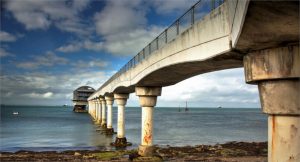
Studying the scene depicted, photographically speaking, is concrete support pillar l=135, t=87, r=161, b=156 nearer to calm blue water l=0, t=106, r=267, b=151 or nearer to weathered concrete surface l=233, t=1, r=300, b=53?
calm blue water l=0, t=106, r=267, b=151

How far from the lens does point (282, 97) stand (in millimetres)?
8742

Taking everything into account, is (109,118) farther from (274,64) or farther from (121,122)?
(274,64)

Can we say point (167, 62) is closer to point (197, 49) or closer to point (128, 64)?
point (197, 49)

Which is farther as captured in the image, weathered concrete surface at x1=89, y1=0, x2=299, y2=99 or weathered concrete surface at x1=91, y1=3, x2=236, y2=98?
weathered concrete surface at x1=91, y1=3, x2=236, y2=98

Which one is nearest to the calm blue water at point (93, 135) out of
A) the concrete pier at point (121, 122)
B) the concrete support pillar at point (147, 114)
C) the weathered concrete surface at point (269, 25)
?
the concrete pier at point (121, 122)

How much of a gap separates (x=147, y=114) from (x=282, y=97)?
1617 centimetres

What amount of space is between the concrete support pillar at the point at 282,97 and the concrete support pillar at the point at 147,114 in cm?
1520

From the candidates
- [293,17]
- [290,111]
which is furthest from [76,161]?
[293,17]

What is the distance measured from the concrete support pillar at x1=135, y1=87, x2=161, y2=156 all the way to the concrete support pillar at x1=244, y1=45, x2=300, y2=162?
15.2 meters

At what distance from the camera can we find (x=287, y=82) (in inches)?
340

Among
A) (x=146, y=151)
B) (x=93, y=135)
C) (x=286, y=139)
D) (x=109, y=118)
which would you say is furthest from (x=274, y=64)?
(x=93, y=135)

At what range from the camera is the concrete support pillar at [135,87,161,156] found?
23688 millimetres

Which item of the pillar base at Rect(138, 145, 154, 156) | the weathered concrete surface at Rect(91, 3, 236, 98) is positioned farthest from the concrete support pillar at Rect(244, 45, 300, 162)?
the pillar base at Rect(138, 145, 154, 156)

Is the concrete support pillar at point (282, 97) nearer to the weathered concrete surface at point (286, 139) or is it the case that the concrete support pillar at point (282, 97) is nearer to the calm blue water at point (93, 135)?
the weathered concrete surface at point (286, 139)
